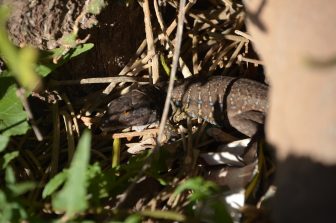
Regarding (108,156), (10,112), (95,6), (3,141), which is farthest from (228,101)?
(3,141)

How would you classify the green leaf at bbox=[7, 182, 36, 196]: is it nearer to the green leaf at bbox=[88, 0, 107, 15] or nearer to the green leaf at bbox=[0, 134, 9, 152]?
the green leaf at bbox=[0, 134, 9, 152]

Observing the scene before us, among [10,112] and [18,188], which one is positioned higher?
[10,112]

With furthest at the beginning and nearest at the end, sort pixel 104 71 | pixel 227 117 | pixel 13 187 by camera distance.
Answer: pixel 227 117 < pixel 104 71 < pixel 13 187

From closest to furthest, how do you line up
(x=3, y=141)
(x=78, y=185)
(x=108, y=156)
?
1. (x=78, y=185)
2. (x=3, y=141)
3. (x=108, y=156)

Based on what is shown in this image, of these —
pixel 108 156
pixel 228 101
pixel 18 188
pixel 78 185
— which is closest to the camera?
pixel 78 185

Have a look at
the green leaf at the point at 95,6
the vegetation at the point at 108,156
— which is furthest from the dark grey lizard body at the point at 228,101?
the green leaf at the point at 95,6

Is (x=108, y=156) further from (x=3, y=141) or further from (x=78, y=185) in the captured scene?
(x=78, y=185)

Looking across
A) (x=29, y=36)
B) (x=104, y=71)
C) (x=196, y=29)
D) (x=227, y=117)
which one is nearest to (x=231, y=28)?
(x=196, y=29)

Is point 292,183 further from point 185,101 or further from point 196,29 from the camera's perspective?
point 185,101
